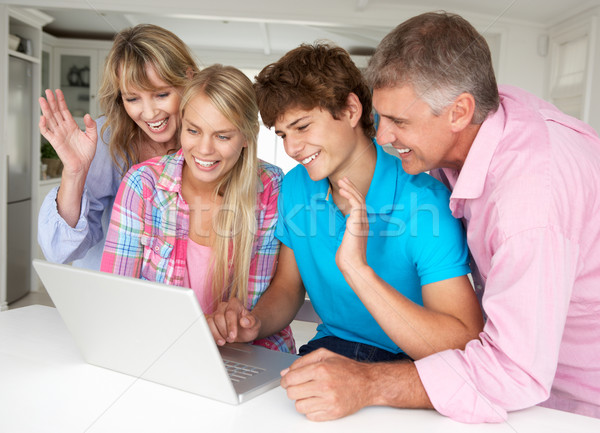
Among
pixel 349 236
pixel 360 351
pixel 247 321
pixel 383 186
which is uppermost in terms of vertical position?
pixel 383 186

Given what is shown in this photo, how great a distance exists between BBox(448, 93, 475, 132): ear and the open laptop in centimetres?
60

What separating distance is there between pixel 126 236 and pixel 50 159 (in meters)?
3.92

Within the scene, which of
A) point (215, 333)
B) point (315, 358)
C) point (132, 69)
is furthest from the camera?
point (132, 69)

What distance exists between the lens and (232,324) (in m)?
1.20

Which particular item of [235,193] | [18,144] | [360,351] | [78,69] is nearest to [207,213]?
[235,193]

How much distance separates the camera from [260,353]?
1.13 meters

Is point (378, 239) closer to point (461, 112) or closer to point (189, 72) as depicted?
point (461, 112)

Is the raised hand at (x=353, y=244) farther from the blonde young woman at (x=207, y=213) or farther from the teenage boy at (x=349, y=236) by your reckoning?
the blonde young woman at (x=207, y=213)

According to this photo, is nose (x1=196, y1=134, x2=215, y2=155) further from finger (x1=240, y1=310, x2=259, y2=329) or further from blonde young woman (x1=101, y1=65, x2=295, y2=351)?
finger (x1=240, y1=310, x2=259, y2=329)

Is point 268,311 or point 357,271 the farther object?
point 268,311

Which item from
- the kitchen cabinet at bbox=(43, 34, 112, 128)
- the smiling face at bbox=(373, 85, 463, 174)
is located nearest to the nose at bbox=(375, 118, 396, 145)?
the smiling face at bbox=(373, 85, 463, 174)

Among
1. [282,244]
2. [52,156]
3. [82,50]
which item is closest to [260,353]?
[282,244]

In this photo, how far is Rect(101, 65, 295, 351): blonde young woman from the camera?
4.68 feet

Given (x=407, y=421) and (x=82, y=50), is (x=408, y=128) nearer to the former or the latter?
(x=407, y=421)
